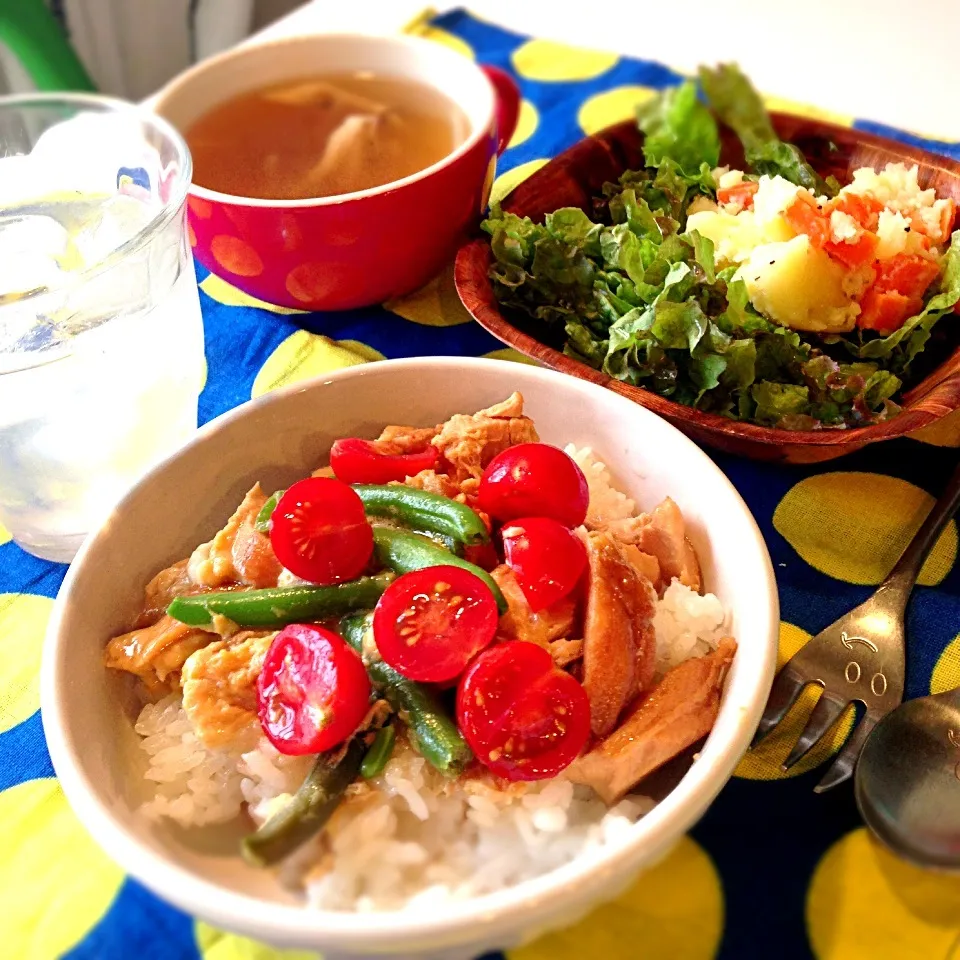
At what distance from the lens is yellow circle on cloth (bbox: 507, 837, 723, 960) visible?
2.93 ft

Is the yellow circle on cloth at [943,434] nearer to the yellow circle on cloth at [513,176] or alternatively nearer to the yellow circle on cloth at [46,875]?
the yellow circle on cloth at [513,176]

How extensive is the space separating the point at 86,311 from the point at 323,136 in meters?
0.78

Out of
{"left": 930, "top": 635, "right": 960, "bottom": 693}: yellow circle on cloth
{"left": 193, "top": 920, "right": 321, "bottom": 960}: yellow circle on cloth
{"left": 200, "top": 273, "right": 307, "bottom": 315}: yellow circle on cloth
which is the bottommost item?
{"left": 193, "top": 920, "right": 321, "bottom": 960}: yellow circle on cloth

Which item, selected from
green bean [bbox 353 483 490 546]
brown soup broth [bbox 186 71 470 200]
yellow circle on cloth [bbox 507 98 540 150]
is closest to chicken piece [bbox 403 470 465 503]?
green bean [bbox 353 483 490 546]

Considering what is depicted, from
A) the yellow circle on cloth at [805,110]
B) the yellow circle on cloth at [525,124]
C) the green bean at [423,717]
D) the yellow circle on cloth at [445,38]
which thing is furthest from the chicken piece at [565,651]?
the yellow circle on cloth at [445,38]

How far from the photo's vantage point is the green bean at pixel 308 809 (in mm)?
850

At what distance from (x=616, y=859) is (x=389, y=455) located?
23.1 inches

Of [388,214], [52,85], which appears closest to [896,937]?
[388,214]

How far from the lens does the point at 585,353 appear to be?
4.89 feet

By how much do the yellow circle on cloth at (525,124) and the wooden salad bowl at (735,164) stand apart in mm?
340

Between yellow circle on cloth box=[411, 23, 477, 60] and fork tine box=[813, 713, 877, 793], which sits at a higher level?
yellow circle on cloth box=[411, 23, 477, 60]

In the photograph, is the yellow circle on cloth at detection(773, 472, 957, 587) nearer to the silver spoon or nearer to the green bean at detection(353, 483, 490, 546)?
the silver spoon

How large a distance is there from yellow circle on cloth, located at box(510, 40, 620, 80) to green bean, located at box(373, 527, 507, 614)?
5.37 ft

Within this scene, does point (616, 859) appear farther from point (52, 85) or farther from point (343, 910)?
point (52, 85)
